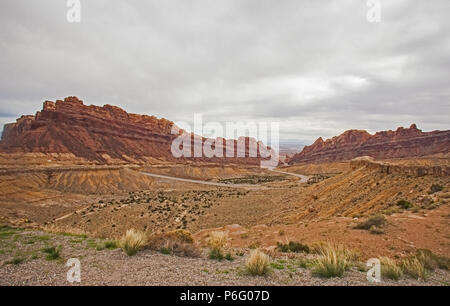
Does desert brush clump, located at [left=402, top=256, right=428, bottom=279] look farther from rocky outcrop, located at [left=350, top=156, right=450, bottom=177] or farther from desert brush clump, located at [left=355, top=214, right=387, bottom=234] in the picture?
rocky outcrop, located at [left=350, top=156, right=450, bottom=177]

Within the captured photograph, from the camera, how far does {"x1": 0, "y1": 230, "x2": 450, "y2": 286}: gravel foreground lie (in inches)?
197

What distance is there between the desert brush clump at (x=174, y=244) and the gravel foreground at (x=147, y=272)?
34 centimetres

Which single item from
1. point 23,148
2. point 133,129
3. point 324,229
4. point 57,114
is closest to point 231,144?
point 133,129

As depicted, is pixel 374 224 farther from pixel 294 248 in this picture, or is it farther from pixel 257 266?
pixel 257 266

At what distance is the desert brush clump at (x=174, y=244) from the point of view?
23.5 ft

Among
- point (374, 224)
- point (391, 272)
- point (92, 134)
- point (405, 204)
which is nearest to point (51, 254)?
point (391, 272)

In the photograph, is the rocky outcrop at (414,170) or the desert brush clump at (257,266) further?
the rocky outcrop at (414,170)

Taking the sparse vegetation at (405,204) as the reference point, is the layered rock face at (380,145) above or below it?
above

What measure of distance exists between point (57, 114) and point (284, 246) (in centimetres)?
12478

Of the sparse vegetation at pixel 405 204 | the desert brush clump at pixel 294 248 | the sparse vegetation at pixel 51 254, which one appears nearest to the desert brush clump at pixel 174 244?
the sparse vegetation at pixel 51 254

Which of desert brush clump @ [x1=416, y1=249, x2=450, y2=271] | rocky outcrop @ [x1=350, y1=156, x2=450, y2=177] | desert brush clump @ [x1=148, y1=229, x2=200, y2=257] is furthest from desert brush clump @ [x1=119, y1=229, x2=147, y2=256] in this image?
rocky outcrop @ [x1=350, y1=156, x2=450, y2=177]

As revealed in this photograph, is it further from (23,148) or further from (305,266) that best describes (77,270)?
(23,148)

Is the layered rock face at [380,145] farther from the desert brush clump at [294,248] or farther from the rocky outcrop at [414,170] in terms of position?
the desert brush clump at [294,248]
